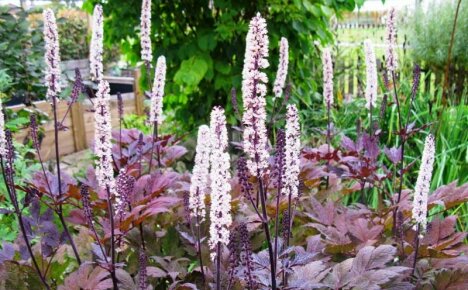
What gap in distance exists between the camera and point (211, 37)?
14.1ft

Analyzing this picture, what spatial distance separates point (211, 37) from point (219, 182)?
123 inches

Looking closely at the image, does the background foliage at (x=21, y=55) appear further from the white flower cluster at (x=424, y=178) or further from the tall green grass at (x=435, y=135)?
the white flower cluster at (x=424, y=178)

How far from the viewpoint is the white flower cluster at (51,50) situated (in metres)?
1.75

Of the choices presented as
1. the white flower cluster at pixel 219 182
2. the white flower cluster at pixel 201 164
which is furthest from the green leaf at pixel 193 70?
the white flower cluster at pixel 219 182

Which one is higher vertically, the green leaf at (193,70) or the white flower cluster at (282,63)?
the white flower cluster at (282,63)

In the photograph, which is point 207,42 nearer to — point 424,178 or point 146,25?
point 146,25

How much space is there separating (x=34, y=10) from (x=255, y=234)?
123 inches

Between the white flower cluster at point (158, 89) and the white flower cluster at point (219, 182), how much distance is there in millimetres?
820

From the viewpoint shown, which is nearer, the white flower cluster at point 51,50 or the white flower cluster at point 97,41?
the white flower cluster at point 51,50

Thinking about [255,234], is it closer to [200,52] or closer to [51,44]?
[51,44]

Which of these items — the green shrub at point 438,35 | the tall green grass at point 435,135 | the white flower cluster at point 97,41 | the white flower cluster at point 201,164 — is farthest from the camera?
the green shrub at point 438,35

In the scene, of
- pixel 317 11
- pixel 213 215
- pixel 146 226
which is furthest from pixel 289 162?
pixel 317 11

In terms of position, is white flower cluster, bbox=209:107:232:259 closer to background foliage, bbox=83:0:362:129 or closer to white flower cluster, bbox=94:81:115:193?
white flower cluster, bbox=94:81:115:193

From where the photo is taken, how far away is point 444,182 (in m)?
3.71
